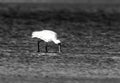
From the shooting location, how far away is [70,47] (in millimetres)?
21609

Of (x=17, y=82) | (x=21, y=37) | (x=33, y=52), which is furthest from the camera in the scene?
(x=21, y=37)

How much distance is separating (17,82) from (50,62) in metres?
3.63

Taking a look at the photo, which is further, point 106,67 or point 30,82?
point 106,67

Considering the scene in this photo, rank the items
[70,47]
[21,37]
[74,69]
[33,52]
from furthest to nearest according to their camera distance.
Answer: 1. [21,37]
2. [70,47]
3. [33,52]
4. [74,69]

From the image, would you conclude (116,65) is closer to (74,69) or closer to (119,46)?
(74,69)

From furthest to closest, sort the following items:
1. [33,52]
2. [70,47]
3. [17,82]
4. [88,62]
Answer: [70,47] → [33,52] → [88,62] → [17,82]

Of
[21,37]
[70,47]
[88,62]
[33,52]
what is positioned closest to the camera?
[88,62]

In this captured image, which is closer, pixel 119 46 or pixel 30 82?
pixel 30 82

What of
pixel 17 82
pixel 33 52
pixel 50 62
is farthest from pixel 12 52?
pixel 17 82

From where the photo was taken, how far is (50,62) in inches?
706

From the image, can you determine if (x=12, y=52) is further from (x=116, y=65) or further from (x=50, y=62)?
(x=116, y=65)

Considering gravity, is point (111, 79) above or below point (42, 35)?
below

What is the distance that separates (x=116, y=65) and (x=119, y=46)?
4.87 m

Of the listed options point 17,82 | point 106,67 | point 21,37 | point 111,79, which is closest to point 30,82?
point 17,82
